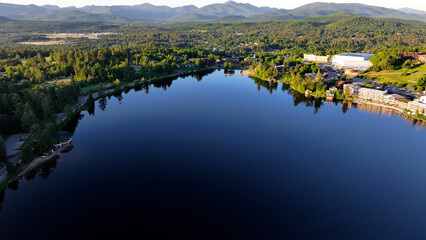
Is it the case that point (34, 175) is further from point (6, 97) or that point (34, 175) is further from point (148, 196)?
point (6, 97)

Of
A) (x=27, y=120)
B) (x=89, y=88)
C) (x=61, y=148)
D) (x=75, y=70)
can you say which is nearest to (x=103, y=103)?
(x=89, y=88)

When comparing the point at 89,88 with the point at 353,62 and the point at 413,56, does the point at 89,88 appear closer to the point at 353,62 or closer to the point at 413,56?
the point at 353,62

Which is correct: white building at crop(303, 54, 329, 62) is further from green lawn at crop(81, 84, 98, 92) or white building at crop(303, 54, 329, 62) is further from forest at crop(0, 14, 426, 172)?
green lawn at crop(81, 84, 98, 92)

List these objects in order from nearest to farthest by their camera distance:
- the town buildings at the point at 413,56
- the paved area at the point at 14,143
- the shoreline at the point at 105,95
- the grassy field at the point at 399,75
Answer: the shoreline at the point at 105,95 → the paved area at the point at 14,143 → the grassy field at the point at 399,75 → the town buildings at the point at 413,56

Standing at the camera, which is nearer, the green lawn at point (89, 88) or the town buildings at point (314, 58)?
the green lawn at point (89, 88)

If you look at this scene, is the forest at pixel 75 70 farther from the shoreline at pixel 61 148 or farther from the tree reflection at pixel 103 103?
the tree reflection at pixel 103 103

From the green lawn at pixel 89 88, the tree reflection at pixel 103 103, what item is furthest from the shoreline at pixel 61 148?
the green lawn at pixel 89 88

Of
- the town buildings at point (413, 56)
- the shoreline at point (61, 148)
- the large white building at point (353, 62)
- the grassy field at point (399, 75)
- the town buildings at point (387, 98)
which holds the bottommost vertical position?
the shoreline at point (61, 148)

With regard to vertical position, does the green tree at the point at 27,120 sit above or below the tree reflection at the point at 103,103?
above
